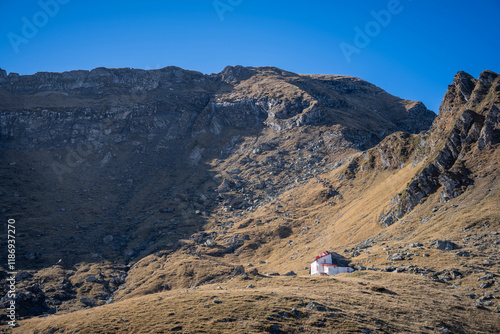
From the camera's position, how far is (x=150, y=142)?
186m

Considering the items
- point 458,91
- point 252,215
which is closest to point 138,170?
point 252,215

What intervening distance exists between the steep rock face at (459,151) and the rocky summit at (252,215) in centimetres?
36

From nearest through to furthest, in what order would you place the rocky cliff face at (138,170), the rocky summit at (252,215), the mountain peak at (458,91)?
the rocky summit at (252,215) < the mountain peak at (458,91) < the rocky cliff face at (138,170)

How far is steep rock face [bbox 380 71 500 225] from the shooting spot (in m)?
75.6

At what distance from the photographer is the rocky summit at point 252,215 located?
43.4m

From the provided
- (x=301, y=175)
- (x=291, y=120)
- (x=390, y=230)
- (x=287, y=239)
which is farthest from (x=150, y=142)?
(x=390, y=230)

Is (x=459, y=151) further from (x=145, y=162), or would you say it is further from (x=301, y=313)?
(x=145, y=162)

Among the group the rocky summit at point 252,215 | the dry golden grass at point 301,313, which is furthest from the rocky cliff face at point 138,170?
the dry golden grass at point 301,313

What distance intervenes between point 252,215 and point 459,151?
64990 mm

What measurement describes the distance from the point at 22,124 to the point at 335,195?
159992 millimetres

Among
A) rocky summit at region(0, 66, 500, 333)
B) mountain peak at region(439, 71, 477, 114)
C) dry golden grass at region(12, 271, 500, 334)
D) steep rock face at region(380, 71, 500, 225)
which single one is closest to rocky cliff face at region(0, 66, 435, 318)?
rocky summit at region(0, 66, 500, 333)

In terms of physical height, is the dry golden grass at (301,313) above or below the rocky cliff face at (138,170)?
below

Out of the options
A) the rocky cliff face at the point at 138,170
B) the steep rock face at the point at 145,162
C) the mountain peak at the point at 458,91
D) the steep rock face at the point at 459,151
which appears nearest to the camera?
the steep rock face at the point at 459,151

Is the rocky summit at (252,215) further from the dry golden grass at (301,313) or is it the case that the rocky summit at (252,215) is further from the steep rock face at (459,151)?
the steep rock face at (459,151)
